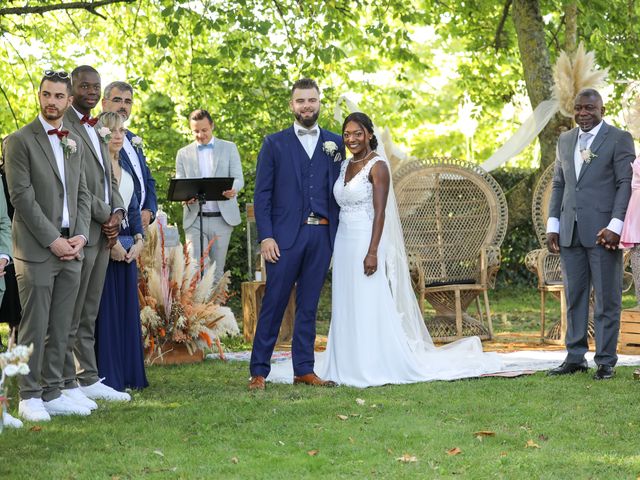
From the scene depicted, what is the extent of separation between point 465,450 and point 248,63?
9482 millimetres

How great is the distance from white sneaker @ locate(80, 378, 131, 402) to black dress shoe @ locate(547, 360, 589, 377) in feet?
9.67

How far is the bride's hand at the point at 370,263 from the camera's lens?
7.06m

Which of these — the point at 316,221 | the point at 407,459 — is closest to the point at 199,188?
the point at 316,221

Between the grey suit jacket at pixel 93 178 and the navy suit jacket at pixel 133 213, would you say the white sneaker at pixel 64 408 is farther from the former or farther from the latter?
the navy suit jacket at pixel 133 213

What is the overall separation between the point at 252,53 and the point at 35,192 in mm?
6255

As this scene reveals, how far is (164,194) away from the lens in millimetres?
12820

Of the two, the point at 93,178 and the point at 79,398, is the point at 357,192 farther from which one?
the point at 79,398

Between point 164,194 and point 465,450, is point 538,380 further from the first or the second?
point 164,194

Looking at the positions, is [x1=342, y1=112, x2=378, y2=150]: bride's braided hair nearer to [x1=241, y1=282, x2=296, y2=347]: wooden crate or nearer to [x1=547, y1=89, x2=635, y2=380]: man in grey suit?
[x1=547, y1=89, x2=635, y2=380]: man in grey suit

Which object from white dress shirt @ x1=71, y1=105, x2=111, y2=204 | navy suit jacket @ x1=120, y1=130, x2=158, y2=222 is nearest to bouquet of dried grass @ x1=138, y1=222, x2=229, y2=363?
navy suit jacket @ x1=120, y1=130, x2=158, y2=222

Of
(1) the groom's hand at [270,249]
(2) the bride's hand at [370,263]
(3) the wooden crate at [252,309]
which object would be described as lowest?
→ (3) the wooden crate at [252,309]

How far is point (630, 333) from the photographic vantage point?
8.44 metres

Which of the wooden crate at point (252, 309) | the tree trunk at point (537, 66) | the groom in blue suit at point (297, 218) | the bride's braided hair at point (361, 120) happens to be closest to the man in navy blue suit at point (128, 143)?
the groom in blue suit at point (297, 218)

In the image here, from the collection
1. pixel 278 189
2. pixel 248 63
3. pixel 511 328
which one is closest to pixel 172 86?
pixel 248 63
